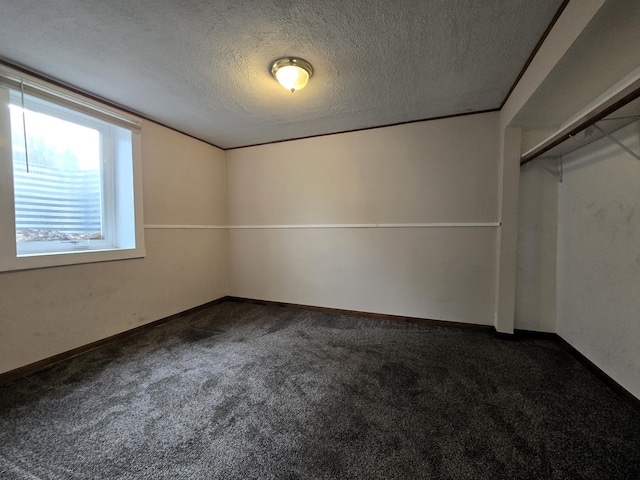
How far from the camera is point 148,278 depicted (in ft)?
9.30

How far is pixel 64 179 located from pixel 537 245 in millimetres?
4628

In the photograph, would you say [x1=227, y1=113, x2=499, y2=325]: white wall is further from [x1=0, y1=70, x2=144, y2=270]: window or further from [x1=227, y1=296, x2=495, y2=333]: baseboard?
[x1=0, y1=70, x2=144, y2=270]: window

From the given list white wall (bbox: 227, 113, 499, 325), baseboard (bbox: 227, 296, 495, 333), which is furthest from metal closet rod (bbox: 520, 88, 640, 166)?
baseboard (bbox: 227, 296, 495, 333)

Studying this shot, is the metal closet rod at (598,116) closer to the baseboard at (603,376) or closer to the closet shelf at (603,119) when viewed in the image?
the closet shelf at (603,119)

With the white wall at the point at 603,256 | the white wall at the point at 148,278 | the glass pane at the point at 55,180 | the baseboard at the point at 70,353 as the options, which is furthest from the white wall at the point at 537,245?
the glass pane at the point at 55,180

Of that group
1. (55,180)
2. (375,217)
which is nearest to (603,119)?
(375,217)

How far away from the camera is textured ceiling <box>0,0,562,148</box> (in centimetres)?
143

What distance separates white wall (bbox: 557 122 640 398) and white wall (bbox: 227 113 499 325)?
586mm

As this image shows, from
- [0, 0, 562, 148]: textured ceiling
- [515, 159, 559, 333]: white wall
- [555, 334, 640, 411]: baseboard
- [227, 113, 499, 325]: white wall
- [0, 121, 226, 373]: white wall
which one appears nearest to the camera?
[0, 0, 562, 148]: textured ceiling

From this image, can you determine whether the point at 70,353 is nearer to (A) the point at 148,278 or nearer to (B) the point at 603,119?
(A) the point at 148,278

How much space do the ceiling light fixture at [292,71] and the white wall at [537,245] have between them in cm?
236

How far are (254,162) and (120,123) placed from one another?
1599 mm

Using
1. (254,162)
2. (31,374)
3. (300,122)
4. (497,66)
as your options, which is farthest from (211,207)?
(497,66)

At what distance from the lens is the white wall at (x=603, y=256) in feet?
5.41
